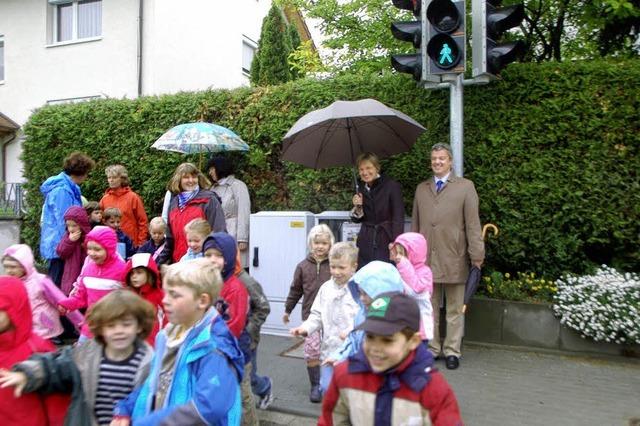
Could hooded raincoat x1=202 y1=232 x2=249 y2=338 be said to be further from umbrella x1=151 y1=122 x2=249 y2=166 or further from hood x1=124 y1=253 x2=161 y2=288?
umbrella x1=151 y1=122 x2=249 y2=166

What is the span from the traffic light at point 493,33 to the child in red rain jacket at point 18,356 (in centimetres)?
464

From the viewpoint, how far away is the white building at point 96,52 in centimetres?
1491

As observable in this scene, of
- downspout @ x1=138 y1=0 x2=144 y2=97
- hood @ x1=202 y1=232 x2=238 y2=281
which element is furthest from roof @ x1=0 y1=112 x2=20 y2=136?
hood @ x1=202 y1=232 x2=238 y2=281

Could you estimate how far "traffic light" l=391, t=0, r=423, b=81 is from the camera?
5.64 meters

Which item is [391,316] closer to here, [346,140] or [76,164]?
[346,140]

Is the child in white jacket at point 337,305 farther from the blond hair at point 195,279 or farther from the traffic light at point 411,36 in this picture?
the traffic light at point 411,36

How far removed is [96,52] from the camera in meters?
15.4

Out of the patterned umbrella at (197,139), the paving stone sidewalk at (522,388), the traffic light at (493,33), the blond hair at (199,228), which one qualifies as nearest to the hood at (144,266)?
the blond hair at (199,228)

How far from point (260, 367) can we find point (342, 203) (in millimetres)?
2575

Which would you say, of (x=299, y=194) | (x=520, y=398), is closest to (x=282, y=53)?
(x=299, y=194)

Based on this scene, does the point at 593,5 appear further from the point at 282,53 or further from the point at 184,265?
the point at 282,53

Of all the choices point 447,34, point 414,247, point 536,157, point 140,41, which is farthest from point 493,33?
point 140,41

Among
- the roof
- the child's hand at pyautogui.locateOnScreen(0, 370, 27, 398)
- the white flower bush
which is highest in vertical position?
the roof

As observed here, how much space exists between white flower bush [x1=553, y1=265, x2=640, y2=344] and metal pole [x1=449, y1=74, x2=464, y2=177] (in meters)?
1.78
